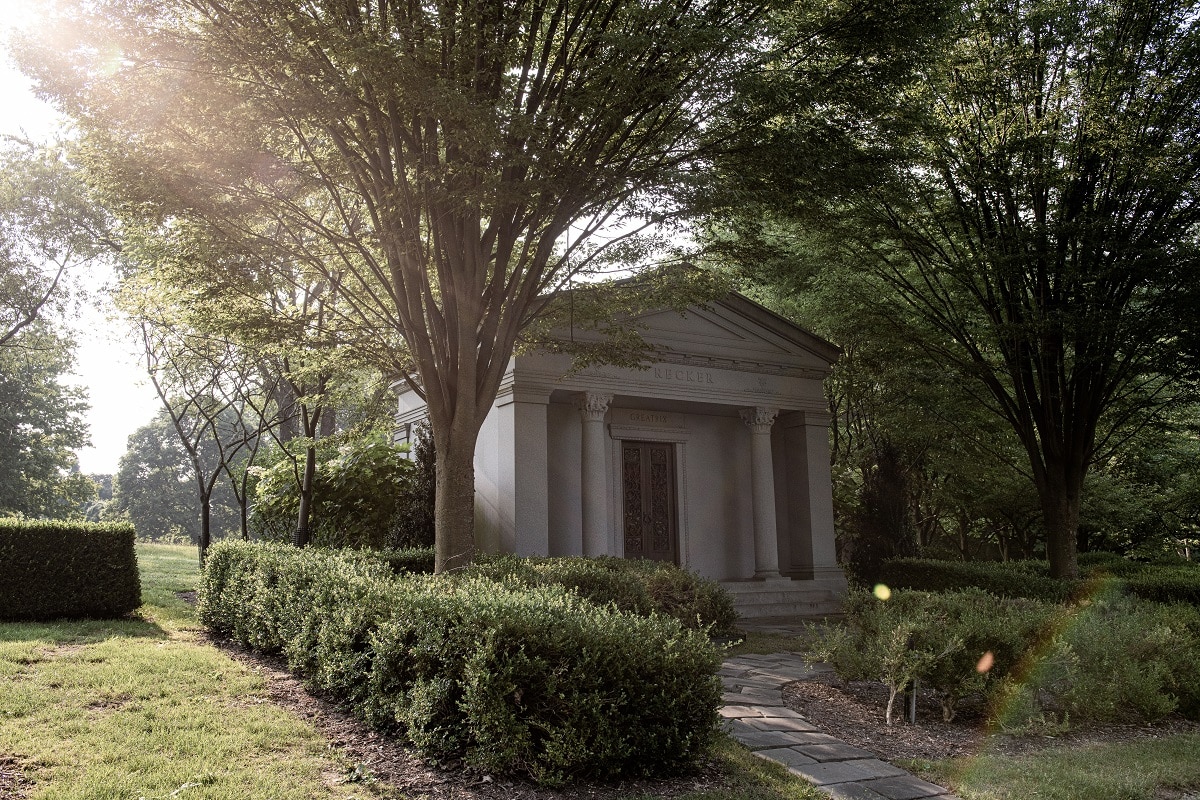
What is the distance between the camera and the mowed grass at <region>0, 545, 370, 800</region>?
4.35 metres

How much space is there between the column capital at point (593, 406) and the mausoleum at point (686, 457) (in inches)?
0.8

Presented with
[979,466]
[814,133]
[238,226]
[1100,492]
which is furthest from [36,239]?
[1100,492]

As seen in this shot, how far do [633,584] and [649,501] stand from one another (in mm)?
6607

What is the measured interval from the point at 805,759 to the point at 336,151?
793 cm

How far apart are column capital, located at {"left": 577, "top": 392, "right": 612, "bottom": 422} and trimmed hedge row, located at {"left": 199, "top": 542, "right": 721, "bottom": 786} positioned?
26.7 feet

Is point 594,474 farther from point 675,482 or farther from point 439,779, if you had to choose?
point 439,779

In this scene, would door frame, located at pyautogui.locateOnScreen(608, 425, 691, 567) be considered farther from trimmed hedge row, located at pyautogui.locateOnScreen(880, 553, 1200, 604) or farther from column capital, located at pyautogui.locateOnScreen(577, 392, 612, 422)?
trimmed hedge row, located at pyautogui.locateOnScreen(880, 553, 1200, 604)

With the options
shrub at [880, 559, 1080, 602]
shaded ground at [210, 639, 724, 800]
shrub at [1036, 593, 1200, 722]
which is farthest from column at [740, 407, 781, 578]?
shaded ground at [210, 639, 724, 800]

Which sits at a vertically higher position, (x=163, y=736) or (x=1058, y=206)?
(x=1058, y=206)

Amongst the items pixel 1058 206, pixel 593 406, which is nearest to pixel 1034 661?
pixel 593 406

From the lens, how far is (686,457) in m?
16.0

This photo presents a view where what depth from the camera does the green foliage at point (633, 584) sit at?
863 cm

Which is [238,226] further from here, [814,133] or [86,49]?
[814,133]

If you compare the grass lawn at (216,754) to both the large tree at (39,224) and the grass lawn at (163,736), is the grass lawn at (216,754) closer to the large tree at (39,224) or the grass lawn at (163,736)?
the grass lawn at (163,736)
